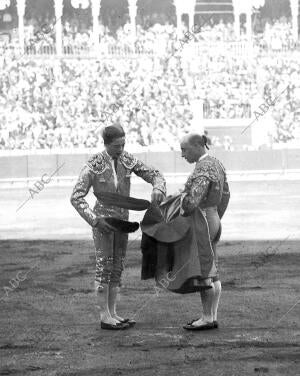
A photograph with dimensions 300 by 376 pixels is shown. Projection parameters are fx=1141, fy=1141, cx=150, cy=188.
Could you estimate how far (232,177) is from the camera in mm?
33875

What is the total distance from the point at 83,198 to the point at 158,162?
26276 mm

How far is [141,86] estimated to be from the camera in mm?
39406

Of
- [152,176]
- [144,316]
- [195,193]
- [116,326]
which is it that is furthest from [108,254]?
[144,316]

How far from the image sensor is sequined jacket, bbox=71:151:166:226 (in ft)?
24.3

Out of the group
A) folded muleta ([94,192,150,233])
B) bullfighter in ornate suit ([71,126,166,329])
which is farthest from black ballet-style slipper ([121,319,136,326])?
folded muleta ([94,192,150,233])

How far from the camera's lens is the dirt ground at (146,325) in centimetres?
621

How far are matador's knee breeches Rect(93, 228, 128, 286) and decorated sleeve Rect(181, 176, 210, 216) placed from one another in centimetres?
53

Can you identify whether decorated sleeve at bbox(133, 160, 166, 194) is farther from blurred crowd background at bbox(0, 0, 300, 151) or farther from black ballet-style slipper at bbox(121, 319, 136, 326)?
blurred crowd background at bbox(0, 0, 300, 151)

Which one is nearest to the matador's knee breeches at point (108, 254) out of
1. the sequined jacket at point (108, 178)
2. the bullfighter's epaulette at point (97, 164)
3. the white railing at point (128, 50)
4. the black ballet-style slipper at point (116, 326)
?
the sequined jacket at point (108, 178)

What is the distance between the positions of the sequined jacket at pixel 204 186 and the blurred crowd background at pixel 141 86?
25.7 metres

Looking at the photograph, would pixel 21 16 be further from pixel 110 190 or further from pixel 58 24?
pixel 110 190

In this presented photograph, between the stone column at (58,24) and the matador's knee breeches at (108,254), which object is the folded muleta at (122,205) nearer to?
the matador's knee breeches at (108,254)

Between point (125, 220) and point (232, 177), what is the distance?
26.6 metres

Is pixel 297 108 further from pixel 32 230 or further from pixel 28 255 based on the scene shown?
pixel 28 255
